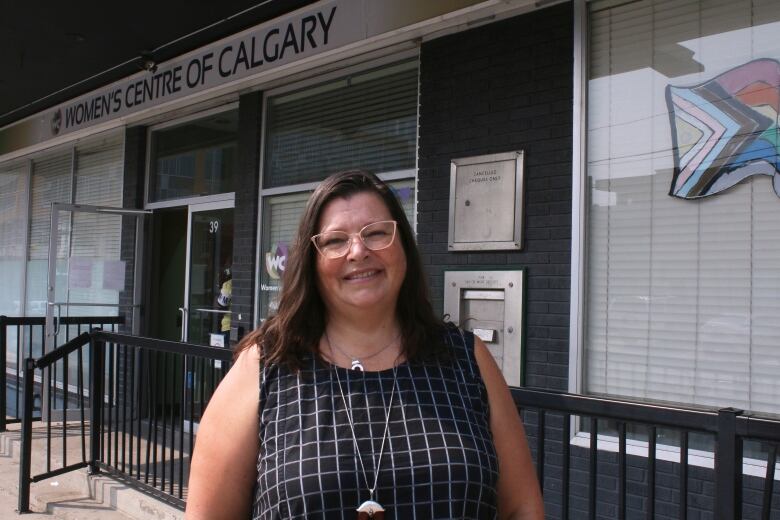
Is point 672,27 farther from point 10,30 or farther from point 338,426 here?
point 10,30

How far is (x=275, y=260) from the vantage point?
6.16 meters

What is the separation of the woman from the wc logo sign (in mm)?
4435

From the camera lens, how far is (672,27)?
13.1 ft

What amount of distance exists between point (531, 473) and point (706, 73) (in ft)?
9.81

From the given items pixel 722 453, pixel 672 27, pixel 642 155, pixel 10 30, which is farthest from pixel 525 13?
pixel 10 30

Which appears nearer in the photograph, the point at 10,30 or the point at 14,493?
the point at 14,493

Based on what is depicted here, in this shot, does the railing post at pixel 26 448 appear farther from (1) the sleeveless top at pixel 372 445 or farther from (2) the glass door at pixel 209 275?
(1) the sleeveless top at pixel 372 445

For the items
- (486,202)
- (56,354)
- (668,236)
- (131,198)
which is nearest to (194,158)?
(131,198)

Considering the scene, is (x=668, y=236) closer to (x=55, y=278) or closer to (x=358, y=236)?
(x=358, y=236)

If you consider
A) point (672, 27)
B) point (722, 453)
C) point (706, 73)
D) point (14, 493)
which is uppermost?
point (672, 27)

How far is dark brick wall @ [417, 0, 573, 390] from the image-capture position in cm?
428

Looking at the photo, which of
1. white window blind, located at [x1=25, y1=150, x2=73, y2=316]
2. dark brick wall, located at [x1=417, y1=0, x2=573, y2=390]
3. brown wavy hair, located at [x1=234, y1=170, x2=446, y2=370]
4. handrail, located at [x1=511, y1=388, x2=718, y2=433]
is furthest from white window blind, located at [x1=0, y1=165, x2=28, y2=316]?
brown wavy hair, located at [x1=234, y1=170, x2=446, y2=370]

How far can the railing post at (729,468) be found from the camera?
2.05m

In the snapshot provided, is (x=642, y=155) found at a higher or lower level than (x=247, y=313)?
higher
